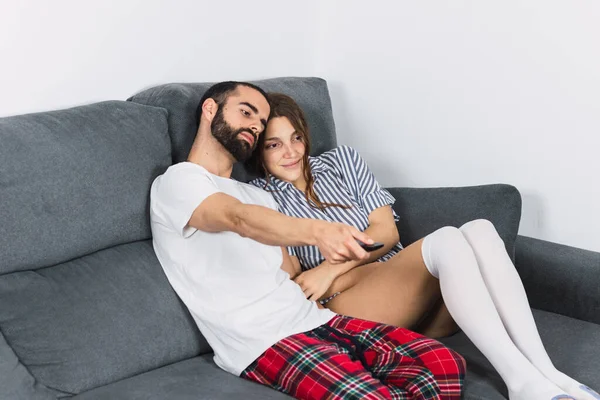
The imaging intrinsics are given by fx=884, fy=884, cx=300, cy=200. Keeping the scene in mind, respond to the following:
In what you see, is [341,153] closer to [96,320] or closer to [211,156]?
Answer: [211,156]

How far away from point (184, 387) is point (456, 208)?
104 cm

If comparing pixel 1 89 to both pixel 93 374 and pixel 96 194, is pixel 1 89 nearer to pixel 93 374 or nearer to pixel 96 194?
pixel 96 194

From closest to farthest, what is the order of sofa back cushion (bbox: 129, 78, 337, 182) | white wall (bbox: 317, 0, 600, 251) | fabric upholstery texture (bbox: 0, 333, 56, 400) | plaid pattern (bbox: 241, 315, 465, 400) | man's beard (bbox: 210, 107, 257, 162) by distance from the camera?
1. fabric upholstery texture (bbox: 0, 333, 56, 400)
2. plaid pattern (bbox: 241, 315, 465, 400)
3. man's beard (bbox: 210, 107, 257, 162)
4. sofa back cushion (bbox: 129, 78, 337, 182)
5. white wall (bbox: 317, 0, 600, 251)

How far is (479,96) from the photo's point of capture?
2.86 metres

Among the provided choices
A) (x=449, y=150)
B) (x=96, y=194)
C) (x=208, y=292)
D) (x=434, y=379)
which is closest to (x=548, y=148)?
(x=449, y=150)

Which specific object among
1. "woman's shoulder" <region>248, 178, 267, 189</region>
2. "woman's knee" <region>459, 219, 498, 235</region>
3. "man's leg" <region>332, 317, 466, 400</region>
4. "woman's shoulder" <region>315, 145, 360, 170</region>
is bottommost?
"man's leg" <region>332, 317, 466, 400</region>

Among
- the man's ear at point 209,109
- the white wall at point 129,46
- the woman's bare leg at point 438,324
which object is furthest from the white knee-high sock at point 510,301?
the white wall at point 129,46

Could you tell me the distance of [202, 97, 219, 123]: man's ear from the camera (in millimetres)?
2205

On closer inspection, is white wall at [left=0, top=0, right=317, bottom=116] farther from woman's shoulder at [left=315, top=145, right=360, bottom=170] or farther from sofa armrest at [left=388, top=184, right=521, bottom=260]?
sofa armrest at [left=388, top=184, right=521, bottom=260]

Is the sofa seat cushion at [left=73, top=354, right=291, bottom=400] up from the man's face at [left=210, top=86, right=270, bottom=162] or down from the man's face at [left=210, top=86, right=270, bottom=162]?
down

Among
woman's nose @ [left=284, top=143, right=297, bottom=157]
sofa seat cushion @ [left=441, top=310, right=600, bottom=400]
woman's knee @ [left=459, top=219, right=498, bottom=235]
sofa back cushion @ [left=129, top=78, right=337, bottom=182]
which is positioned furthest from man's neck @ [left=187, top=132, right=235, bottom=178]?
sofa seat cushion @ [left=441, top=310, right=600, bottom=400]

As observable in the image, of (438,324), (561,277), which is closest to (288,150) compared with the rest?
(438,324)

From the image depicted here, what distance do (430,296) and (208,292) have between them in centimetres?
59

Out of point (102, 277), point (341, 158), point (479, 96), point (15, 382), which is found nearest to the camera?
point (15, 382)
